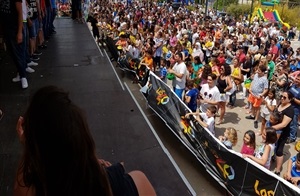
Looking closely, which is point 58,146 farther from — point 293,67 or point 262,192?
point 293,67

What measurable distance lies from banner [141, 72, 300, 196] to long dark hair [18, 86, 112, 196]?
3139mm

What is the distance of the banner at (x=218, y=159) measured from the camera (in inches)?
154

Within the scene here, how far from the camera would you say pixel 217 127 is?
827 cm

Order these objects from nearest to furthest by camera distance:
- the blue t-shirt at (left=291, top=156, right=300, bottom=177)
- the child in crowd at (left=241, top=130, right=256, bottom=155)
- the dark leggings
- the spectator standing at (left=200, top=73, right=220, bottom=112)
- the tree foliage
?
the blue t-shirt at (left=291, top=156, right=300, bottom=177) < the child in crowd at (left=241, top=130, right=256, bottom=155) < the dark leggings < the spectator standing at (left=200, top=73, right=220, bottom=112) < the tree foliage

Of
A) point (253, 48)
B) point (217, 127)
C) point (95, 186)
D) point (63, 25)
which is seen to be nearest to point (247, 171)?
point (95, 186)

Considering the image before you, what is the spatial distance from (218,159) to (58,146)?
12.9 feet

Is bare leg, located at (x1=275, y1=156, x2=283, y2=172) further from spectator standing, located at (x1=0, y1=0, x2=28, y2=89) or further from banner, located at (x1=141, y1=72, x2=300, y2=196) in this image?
spectator standing, located at (x1=0, y1=0, x2=28, y2=89)

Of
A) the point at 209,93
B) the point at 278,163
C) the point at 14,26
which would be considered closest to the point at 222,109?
the point at 209,93

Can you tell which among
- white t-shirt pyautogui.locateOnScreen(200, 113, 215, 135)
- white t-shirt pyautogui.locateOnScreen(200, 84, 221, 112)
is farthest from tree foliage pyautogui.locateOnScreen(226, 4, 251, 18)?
white t-shirt pyautogui.locateOnScreen(200, 113, 215, 135)

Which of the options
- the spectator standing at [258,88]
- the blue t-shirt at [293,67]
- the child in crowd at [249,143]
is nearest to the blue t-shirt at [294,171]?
the child in crowd at [249,143]

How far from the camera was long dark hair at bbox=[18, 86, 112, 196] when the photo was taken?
3.75 feet

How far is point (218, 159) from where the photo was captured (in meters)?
4.73

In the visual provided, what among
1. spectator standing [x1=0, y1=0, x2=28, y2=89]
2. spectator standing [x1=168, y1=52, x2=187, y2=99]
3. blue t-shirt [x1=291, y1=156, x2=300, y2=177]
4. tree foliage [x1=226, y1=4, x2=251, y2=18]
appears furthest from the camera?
tree foliage [x1=226, y1=4, x2=251, y2=18]

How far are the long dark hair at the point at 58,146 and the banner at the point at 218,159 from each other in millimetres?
3139
